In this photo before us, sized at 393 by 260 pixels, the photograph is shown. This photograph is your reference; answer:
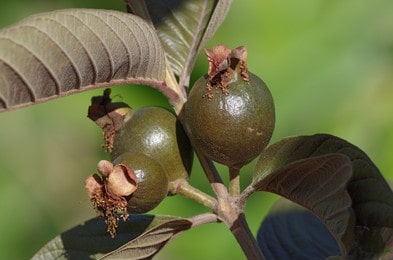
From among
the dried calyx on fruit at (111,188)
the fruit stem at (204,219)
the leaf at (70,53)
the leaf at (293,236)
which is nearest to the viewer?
the leaf at (70,53)

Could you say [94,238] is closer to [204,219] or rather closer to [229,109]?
[204,219]

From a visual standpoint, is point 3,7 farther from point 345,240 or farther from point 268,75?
point 345,240

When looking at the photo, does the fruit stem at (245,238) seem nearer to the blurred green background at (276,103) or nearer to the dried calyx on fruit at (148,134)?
the dried calyx on fruit at (148,134)

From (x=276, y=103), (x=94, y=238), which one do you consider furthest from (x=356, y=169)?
(x=276, y=103)

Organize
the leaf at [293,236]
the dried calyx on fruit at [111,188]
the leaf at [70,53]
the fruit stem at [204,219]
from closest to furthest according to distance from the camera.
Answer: the leaf at [70,53], the dried calyx on fruit at [111,188], the fruit stem at [204,219], the leaf at [293,236]

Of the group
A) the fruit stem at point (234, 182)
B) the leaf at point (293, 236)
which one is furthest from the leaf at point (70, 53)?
the leaf at point (293, 236)

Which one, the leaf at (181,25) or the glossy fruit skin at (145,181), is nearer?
the glossy fruit skin at (145,181)

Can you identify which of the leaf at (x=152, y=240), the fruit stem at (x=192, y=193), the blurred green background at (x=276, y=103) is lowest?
the blurred green background at (x=276, y=103)
